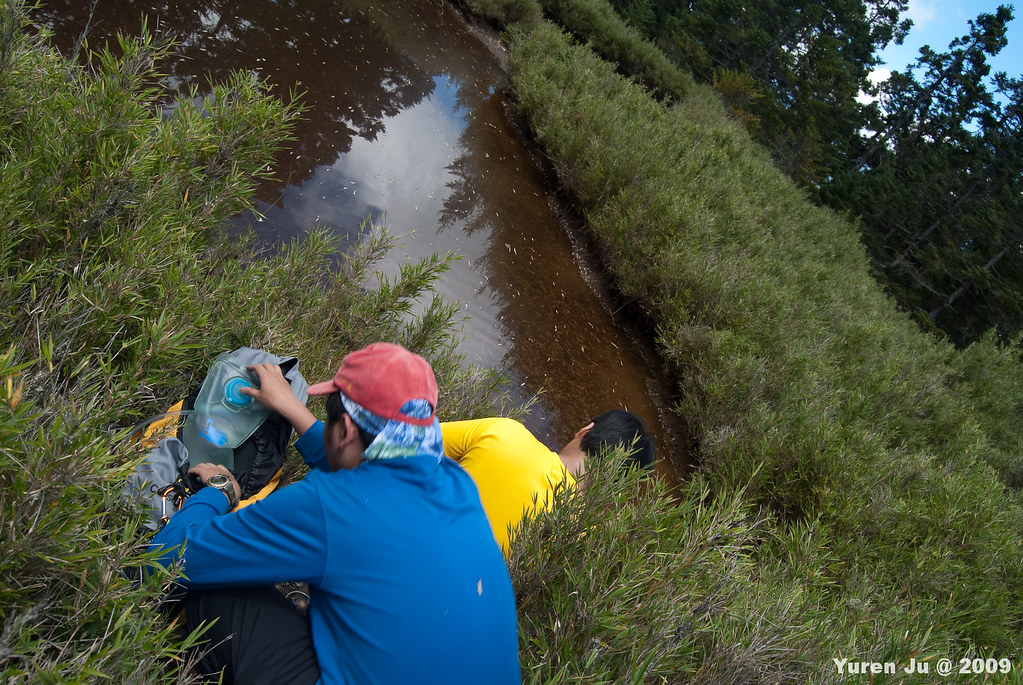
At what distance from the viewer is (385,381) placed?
5.40ft

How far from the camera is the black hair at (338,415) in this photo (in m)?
1.65

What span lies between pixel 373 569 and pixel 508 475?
2.98 ft

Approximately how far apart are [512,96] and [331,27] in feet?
9.14

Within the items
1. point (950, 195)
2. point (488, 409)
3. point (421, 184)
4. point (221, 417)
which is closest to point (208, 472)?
point (221, 417)

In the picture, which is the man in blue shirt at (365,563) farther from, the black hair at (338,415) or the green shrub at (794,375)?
the green shrub at (794,375)

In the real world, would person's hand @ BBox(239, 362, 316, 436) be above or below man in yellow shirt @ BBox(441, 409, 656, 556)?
below

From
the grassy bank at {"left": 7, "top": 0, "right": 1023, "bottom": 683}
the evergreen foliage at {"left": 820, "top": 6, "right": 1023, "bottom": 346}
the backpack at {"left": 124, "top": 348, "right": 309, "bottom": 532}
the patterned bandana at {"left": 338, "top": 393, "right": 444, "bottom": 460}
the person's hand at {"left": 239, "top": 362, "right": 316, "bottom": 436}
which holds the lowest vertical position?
the backpack at {"left": 124, "top": 348, "right": 309, "bottom": 532}

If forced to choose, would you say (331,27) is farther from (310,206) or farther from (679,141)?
(679,141)

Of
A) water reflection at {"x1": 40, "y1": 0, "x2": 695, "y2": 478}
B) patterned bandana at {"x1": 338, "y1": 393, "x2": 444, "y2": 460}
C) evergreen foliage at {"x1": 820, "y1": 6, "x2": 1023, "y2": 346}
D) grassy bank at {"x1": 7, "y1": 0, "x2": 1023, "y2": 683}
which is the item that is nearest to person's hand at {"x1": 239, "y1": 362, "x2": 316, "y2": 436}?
grassy bank at {"x1": 7, "y1": 0, "x2": 1023, "y2": 683}

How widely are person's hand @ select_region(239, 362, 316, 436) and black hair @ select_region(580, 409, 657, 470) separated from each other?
1211 mm

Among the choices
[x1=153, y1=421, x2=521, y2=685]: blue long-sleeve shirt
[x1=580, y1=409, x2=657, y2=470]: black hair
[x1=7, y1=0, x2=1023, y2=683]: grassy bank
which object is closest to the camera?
[x1=7, y1=0, x2=1023, y2=683]: grassy bank

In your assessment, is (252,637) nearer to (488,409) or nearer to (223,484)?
(223,484)

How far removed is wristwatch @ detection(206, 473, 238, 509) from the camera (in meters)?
1.89

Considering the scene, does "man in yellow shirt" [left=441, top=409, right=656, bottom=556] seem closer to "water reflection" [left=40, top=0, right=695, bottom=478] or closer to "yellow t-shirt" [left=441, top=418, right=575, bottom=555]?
"yellow t-shirt" [left=441, top=418, right=575, bottom=555]
